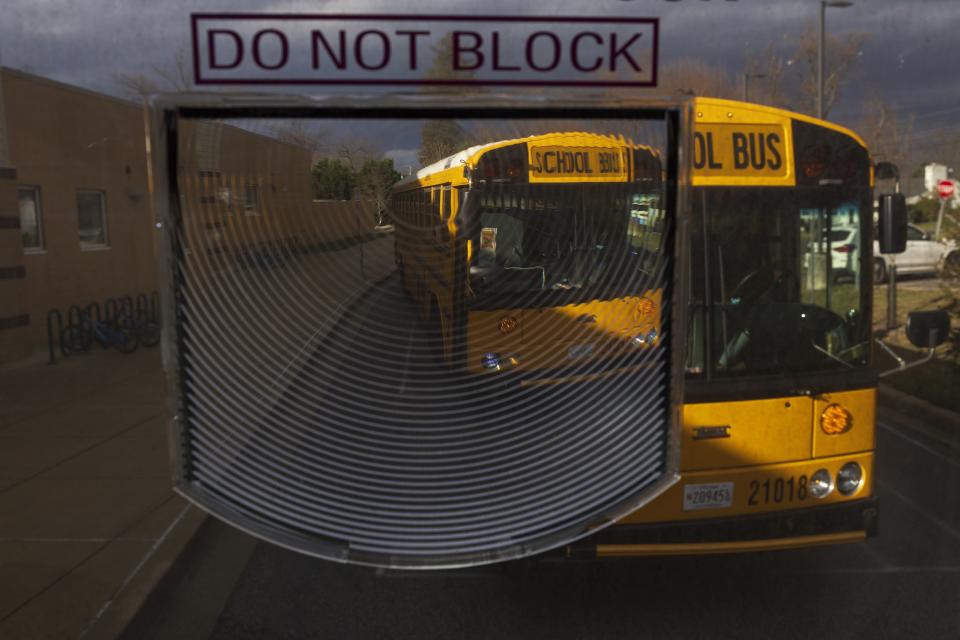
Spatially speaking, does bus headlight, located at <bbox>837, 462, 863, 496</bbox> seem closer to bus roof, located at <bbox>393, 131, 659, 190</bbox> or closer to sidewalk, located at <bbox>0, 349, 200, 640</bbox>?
bus roof, located at <bbox>393, 131, 659, 190</bbox>

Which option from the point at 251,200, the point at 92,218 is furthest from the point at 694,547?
the point at 92,218

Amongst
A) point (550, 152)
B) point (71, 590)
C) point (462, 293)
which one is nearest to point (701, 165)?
point (550, 152)

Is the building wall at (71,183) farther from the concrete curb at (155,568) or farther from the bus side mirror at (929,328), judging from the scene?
the bus side mirror at (929,328)

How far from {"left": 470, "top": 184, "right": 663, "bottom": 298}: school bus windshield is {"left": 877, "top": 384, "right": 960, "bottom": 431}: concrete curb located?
486 centimetres

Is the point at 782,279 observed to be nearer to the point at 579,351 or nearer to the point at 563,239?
the point at 563,239

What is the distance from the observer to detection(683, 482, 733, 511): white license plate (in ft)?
12.3

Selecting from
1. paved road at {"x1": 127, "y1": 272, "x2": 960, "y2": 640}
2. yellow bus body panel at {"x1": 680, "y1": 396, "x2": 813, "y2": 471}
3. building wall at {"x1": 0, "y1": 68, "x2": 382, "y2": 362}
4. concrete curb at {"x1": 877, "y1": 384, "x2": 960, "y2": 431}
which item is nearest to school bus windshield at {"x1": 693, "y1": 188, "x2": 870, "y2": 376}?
yellow bus body panel at {"x1": 680, "y1": 396, "x2": 813, "y2": 471}

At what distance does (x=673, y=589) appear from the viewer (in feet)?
14.3

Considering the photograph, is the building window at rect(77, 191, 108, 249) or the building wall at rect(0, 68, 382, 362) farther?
the building window at rect(77, 191, 108, 249)

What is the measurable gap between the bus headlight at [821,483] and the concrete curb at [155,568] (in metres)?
2.10

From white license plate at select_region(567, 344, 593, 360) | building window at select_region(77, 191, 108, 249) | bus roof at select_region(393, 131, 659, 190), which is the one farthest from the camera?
building window at select_region(77, 191, 108, 249)

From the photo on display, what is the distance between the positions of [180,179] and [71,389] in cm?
719

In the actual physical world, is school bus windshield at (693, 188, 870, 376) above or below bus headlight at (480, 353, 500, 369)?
above

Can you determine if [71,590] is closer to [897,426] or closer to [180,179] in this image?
[180,179]
